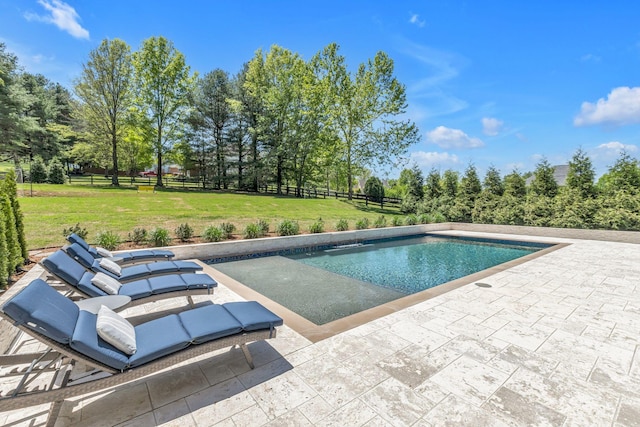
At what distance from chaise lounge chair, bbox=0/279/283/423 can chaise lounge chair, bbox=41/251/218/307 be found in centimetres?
99

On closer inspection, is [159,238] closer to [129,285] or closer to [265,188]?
[129,285]

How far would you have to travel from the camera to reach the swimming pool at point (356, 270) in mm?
5645

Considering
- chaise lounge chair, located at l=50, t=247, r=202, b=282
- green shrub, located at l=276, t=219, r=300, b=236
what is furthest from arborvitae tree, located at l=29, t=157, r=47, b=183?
chaise lounge chair, located at l=50, t=247, r=202, b=282

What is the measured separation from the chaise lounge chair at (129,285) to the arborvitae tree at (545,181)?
17972 millimetres

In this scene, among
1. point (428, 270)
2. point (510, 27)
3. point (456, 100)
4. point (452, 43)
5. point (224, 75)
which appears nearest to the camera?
point (428, 270)

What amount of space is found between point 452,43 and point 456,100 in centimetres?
821

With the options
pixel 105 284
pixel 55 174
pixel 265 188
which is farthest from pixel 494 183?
pixel 55 174

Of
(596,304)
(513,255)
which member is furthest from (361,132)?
→ (596,304)

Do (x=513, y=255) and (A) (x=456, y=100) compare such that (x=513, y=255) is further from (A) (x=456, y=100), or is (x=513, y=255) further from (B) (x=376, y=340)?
(A) (x=456, y=100)

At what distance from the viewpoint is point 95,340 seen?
7.50 feet

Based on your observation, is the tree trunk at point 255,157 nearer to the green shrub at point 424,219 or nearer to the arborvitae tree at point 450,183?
the green shrub at point 424,219

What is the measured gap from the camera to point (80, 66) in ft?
71.7

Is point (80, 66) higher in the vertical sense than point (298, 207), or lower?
higher

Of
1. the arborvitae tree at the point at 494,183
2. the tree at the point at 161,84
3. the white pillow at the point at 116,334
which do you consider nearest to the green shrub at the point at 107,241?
the white pillow at the point at 116,334
